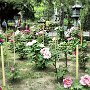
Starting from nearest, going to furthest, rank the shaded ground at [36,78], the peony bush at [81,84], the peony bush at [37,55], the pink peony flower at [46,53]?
the peony bush at [81,84] < the shaded ground at [36,78] < the pink peony flower at [46,53] < the peony bush at [37,55]

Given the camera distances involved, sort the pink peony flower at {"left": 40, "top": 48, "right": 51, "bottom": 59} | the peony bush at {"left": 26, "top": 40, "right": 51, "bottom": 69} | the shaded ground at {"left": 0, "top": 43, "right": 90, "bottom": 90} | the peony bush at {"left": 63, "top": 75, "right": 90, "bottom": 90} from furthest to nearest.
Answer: the peony bush at {"left": 26, "top": 40, "right": 51, "bottom": 69} → the pink peony flower at {"left": 40, "top": 48, "right": 51, "bottom": 59} → the shaded ground at {"left": 0, "top": 43, "right": 90, "bottom": 90} → the peony bush at {"left": 63, "top": 75, "right": 90, "bottom": 90}

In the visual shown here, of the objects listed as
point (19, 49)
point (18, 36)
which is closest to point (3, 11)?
point (18, 36)

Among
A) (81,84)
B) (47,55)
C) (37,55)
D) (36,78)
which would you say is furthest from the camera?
(37,55)

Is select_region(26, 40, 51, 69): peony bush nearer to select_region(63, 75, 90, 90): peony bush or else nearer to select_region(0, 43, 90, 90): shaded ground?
select_region(0, 43, 90, 90): shaded ground

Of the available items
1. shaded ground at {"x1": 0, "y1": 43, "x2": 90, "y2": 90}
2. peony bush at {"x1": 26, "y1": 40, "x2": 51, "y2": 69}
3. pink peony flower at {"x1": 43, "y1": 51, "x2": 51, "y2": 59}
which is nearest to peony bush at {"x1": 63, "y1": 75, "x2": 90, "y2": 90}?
shaded ground at {"x1": 0, "y1": 43, "x2": 90, "y2": 90}

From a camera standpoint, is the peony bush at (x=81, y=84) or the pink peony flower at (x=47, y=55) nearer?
the peony bush at (x=81, y=84)

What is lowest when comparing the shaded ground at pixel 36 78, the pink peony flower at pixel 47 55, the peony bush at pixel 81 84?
the shaded ground at pixel 36 78

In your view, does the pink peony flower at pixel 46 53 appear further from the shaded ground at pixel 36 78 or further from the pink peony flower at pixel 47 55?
the shaded ground at pixel 36 78

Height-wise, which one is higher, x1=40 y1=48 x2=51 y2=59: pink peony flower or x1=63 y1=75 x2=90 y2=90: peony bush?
x1=40 y1=48 x2=51 y2=59: pink peony flower

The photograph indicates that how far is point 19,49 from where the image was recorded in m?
8.21

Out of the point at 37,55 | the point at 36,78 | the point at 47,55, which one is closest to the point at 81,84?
→ the point at 47,55

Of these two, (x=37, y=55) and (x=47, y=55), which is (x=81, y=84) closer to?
(x=47, y=55)

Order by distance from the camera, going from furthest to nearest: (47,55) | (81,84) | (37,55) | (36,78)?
1. (37,55)
2. (36,78)
3. (47,55)
4. (81,84)

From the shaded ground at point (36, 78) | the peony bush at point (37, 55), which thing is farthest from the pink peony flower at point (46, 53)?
the shaded ground at point (36, 78)
